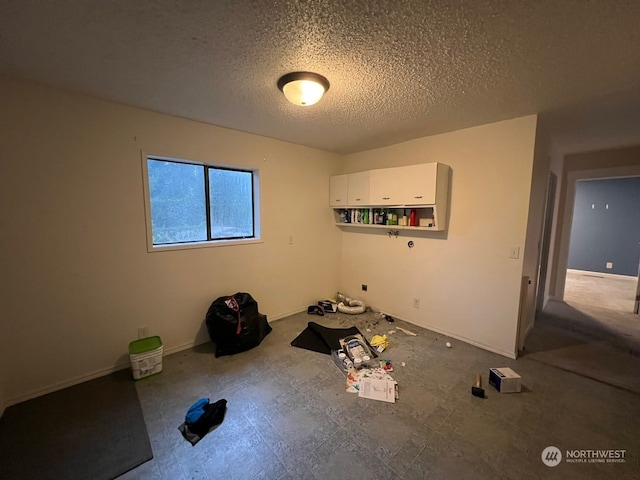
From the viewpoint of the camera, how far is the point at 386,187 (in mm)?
3244

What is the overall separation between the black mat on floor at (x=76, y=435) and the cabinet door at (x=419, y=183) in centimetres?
311

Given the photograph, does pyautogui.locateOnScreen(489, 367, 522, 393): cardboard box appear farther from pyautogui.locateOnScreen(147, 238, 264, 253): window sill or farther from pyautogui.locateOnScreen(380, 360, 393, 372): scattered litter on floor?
pyautogui.locateOnScreen(147, 238, 264, 253): window sill

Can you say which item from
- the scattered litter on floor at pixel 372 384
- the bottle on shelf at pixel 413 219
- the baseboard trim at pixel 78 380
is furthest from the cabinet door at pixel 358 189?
the baseboard trim at pixel 78 380

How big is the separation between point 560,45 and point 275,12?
1.54 meters

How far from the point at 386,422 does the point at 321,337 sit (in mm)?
1275

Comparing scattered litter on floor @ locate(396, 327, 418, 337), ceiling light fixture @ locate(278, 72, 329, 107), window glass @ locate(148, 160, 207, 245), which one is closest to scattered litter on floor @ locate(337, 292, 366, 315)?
scattered litter on floor @ locate(396, 327, 418, 337)

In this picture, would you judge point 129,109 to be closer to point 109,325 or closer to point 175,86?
point 175,86

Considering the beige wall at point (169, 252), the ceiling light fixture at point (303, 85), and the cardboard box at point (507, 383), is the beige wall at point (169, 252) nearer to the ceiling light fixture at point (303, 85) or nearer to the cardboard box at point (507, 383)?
the cardboard box at point (507, 383)

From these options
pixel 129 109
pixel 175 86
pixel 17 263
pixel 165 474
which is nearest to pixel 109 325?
pixel 17 263

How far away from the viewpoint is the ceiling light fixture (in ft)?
5.81

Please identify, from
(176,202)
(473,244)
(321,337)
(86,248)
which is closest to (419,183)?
(473,244)

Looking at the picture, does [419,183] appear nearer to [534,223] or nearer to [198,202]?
[534,223]

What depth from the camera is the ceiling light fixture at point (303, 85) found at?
5.81ft

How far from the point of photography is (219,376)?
7.62 ft
